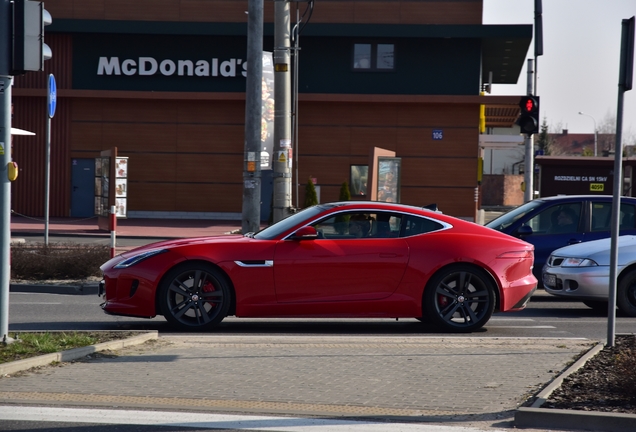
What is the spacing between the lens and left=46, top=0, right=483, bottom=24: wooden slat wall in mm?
31766

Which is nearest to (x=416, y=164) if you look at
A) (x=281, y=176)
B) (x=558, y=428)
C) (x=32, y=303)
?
(x=281, y=176)

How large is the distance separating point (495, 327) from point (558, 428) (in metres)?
4.77

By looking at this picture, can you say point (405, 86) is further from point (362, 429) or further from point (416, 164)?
point (362, 429)

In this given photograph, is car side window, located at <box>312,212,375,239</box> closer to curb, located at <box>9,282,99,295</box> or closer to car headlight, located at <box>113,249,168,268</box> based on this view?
car headlight, located at <box>113,249,168,268</box>

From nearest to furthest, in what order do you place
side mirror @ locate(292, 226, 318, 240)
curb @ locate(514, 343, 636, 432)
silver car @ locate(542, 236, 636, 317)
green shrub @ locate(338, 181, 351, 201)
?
curb @ locate(514, 343, 636, 432), side mirror @ locate(292, 226, 318, 240), silver car @ locate(542, 236, 636, 317), green shrub @ locate(338, 181, 351, 201)

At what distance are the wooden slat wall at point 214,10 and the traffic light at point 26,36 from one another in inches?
978

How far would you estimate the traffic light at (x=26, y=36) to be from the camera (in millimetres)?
7609

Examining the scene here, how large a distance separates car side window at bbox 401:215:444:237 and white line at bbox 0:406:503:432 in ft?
14.0

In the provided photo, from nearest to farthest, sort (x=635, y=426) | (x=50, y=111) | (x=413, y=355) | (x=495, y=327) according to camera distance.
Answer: (x=635, y=426), (x=413, y=355), (x=495, y=327), (x=50, y=111)

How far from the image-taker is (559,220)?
43.7ft

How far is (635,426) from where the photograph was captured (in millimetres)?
5395

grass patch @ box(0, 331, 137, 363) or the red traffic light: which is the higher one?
the red traffic light

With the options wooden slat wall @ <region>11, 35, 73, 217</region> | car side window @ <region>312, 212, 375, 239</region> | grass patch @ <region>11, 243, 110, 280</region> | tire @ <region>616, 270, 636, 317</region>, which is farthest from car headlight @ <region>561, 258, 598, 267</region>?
wooden slat wall @ <region>11, 35, 73, 217</region>

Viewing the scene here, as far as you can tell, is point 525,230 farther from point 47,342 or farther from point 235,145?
point 235,145
